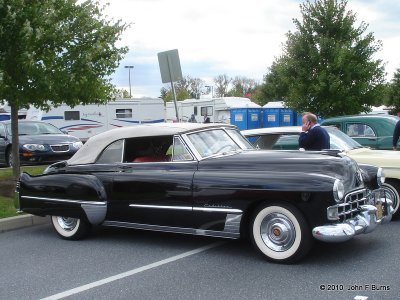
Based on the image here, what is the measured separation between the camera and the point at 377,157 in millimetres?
7805

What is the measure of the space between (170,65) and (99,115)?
46.7 feet

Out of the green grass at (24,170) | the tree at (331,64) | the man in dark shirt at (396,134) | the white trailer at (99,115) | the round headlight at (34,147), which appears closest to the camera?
the man in dark shirt at (396,134)

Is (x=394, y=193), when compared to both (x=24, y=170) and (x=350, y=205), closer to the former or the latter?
(x=350, y=205)

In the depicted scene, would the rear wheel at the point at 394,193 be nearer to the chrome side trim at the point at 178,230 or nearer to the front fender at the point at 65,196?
the chrome side trim at the point at 178,230

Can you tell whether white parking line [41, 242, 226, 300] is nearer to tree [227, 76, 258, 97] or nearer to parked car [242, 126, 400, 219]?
parked car [242, 126, 400, 219]

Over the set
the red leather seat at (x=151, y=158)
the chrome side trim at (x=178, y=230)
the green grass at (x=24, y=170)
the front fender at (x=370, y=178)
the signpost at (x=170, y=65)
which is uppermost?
the signpost at (x=170, y=65)

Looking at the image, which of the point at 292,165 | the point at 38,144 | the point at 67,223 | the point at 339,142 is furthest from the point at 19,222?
the point at 38,144

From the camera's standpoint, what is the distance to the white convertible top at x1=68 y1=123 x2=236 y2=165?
6.51 m

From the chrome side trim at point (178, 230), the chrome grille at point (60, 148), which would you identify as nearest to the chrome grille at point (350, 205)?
the chrome side trim at point (178, 230)

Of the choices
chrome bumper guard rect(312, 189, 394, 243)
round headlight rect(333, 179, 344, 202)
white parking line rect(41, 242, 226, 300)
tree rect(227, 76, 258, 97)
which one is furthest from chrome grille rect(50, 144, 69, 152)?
tree rect(227, 76, 258, 97)

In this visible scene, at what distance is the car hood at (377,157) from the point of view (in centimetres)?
748

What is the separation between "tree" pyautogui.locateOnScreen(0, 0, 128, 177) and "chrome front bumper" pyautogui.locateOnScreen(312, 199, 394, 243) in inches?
230

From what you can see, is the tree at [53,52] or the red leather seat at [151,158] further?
the tree at [53,52]

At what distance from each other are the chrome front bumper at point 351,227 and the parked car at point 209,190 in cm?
1
